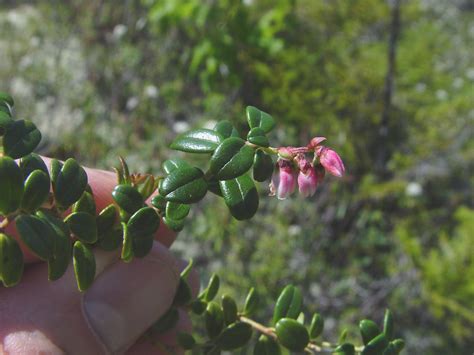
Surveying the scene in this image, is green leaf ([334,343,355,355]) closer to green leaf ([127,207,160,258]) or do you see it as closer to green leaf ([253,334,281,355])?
green leaf ([253,334,281,355])

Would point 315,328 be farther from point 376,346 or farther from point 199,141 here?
point 199,141

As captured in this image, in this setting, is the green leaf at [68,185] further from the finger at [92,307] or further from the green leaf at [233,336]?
the green leaf at [233,336]

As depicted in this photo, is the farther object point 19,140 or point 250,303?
point 250,303

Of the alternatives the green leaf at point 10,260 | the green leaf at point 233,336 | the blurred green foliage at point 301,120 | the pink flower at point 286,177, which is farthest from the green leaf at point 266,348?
Answer: the blurred green foliage at point 301,120

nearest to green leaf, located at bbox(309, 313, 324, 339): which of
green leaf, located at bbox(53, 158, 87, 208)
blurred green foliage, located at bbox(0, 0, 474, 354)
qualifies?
green leaf, located at bbox(53, 158, 87, 208)

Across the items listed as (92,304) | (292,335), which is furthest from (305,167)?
(92,304)

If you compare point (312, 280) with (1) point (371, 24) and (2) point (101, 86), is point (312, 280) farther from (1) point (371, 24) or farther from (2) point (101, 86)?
(1) point (371, 24)

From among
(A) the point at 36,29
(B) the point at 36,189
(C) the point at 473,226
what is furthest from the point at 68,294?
(A) the point at 36,29
